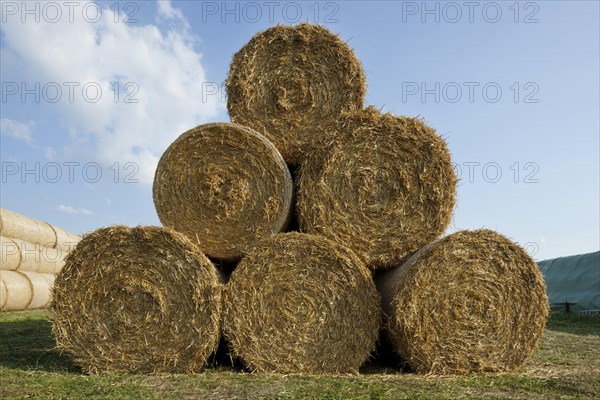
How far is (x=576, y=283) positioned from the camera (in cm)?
1256

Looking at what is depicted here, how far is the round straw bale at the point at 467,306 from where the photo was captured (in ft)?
14.8

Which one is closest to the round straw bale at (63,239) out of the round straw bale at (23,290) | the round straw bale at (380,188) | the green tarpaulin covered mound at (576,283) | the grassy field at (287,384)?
the round straw bale at (23,290)

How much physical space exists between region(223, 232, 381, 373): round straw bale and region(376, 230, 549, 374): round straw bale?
0.98 feet

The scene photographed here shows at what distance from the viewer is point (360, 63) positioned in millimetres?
5543

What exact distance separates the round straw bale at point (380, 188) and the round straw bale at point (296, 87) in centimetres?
58

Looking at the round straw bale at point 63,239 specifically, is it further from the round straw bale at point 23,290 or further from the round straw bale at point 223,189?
the round straw bale at point 223,189

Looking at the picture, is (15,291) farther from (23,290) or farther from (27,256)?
(27,256)

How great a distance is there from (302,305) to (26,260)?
7.94 meters

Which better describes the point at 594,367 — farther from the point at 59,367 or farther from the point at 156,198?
the point at 59,367

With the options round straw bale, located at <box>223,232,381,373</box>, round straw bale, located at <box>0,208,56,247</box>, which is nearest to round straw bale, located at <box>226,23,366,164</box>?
round straw bale, located at <box>223,232,381,373</box>

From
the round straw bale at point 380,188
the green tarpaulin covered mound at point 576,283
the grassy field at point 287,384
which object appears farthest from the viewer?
the green tarpaulin covered mound at point 576,283

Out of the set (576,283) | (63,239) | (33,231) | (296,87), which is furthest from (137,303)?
(576,283)

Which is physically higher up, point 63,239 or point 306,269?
point 63,239

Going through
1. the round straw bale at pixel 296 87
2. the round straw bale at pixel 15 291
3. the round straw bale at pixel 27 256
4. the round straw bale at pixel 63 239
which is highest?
the round straw bale at pixel 296 87
